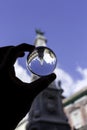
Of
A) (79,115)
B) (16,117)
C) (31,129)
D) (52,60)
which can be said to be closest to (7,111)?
(16,117)

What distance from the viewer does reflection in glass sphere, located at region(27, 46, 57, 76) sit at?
2.26 metres

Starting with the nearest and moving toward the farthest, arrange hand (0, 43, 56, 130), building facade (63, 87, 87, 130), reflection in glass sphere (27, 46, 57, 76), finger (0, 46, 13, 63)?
hand (0, 43, 56, 130)
finger (0, 46, 13, 63)
reflection in glass sphere (27, 46, 57, 76)
building facade (63, 87, 87, 130)

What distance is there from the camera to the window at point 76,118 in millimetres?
24231

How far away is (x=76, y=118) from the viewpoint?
24891mm

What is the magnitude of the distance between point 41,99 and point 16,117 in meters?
19.1

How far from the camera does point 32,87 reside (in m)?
2.00

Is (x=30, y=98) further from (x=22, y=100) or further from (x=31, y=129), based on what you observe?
(x=31, y=129)

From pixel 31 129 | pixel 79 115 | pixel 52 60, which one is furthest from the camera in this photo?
pixel 79 115

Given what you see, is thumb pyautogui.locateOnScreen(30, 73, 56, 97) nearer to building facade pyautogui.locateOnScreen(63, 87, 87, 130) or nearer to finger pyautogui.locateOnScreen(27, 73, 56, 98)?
finger pyautogui.locateOnScreen(27, 73, 56, 98)

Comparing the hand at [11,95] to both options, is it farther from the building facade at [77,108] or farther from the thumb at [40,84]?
the building facade at [77,108]

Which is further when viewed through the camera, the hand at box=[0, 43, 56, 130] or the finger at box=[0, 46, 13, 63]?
the finger at box=[0, 46, 13, 63]

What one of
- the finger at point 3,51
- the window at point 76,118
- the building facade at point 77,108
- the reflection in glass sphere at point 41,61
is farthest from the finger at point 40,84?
the window at point 76,118

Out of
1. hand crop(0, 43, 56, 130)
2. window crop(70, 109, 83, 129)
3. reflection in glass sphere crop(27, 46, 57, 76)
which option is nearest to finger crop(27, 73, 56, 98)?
hand crop(0, 43, 56, 130)

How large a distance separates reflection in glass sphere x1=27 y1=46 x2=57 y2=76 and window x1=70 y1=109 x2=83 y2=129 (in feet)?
72.7
